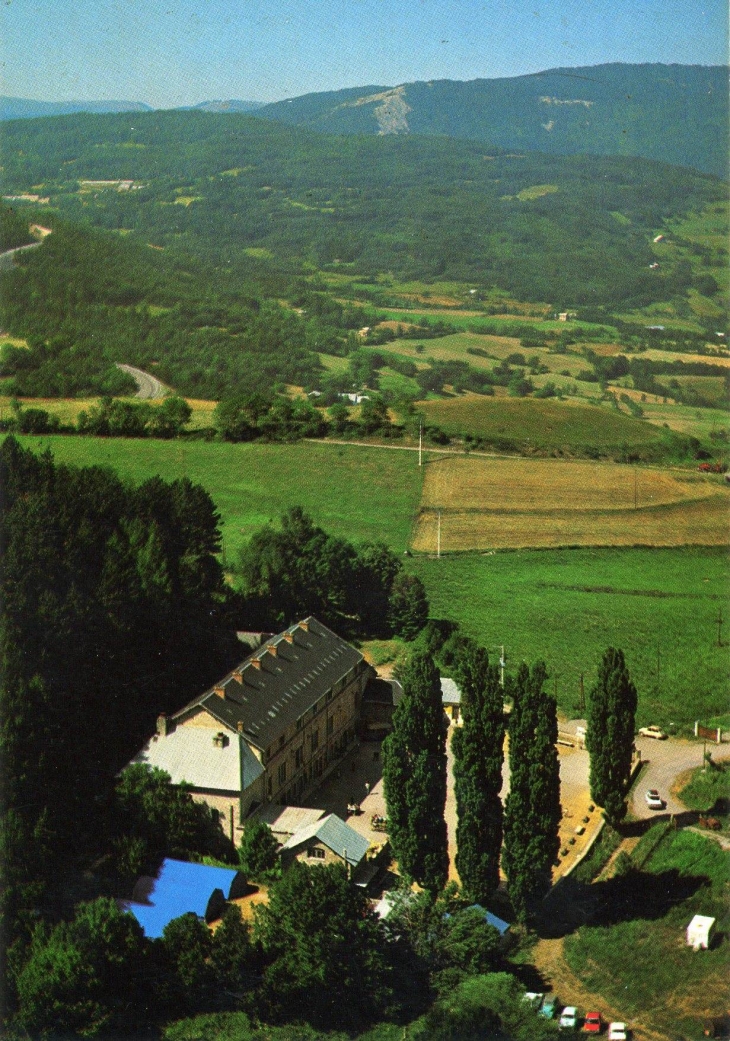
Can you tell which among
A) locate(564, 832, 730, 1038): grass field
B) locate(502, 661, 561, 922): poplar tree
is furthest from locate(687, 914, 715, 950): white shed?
locate(502, 661, 561, 922): poplar tree

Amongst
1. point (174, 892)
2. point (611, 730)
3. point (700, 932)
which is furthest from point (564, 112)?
point (174, 892)

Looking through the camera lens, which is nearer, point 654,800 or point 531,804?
point 531,804

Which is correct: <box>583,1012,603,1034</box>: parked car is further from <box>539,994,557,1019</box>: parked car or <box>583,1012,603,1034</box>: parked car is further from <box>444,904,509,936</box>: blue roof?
<box>444,904,509,936</box>: blue roof

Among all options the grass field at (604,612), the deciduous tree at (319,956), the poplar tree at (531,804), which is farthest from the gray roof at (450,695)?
the deciduous tree at (319,956)

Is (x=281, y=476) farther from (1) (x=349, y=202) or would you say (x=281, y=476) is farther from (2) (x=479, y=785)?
(2) (x=479, y=785)

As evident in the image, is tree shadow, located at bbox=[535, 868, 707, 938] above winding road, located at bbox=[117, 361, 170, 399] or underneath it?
underneath

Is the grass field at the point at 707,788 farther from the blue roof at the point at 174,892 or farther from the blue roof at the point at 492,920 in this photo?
the blue roof at the point at 174,892

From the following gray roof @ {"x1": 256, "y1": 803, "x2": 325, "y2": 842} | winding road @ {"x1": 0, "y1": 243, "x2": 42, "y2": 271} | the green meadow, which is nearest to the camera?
gray roof @ {"x1": 256, "y1": 803, "x2": 325, "y2": 842}
